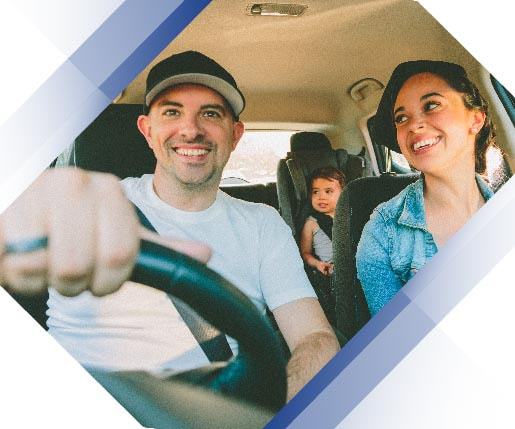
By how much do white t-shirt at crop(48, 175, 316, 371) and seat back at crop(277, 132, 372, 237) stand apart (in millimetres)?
49

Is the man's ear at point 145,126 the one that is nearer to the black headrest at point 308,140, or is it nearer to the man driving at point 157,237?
the man driving at point 157,237

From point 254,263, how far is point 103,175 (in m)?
0.55

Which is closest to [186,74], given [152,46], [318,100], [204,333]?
[152,46]

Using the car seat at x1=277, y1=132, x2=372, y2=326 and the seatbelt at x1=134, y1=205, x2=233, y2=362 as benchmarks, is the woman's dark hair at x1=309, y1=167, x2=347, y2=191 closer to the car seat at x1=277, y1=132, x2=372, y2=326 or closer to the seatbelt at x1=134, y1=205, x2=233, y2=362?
the car seat at x1=277, y1=132, x2=372, y2=326

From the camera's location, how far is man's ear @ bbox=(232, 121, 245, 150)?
6.48ft

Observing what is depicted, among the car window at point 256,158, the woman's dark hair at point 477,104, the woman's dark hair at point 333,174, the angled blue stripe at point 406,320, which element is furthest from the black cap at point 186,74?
the angled blue stripe at point 406,320

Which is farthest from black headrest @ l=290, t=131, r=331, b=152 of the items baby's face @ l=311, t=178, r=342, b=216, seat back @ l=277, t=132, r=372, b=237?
baby's face @ l=311, t=178, r=342, b=216

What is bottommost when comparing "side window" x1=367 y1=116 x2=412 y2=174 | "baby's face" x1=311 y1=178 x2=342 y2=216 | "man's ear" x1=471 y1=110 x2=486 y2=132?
"baby's face" x1=311 y1=178 x2=342 y2=216

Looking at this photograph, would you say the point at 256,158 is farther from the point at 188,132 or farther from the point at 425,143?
the point at 425,143

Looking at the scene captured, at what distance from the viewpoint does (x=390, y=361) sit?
202 cm

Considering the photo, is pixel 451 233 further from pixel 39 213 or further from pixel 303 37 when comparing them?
pixel 39 213

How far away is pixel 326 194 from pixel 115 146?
71 centimetres

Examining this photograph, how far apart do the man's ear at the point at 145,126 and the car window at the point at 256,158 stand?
262 mm

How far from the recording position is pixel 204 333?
6.33 feet
